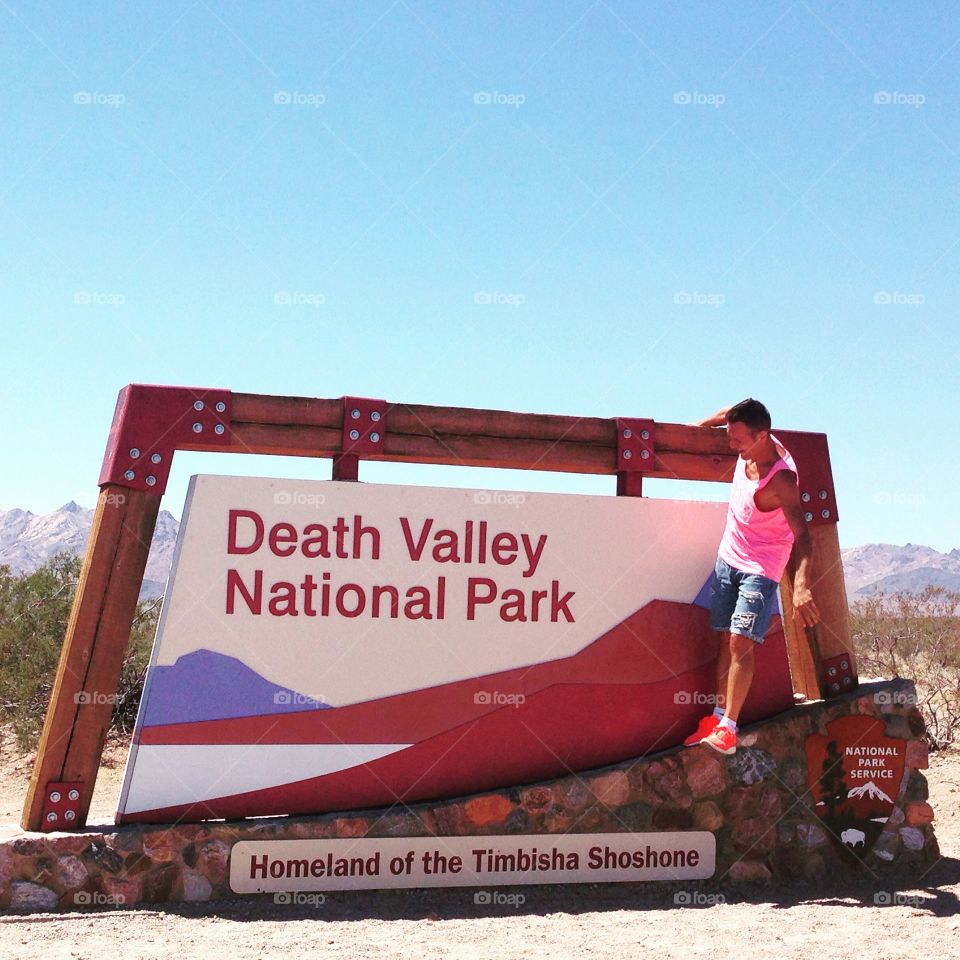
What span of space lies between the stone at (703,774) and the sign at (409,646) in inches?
8.3

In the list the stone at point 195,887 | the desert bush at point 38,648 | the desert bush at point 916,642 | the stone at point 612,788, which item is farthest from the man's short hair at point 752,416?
the desert bush at point 916,642

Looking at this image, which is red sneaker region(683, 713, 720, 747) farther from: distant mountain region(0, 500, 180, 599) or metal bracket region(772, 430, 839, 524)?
distant mountain region(0, 500, 180, 599)

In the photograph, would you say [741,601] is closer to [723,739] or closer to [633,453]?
[723,739]

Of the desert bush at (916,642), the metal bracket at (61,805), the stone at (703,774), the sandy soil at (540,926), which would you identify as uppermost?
the desert bush at (916,642)

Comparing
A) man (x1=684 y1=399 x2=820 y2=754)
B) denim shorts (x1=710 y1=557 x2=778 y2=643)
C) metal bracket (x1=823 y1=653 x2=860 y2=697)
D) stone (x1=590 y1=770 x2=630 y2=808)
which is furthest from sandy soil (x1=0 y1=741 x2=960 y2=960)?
denim shorts (x1=710 y1=557 x2=778 y2=643)

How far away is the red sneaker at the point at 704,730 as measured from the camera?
571cm

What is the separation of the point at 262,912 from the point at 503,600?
1940 mm

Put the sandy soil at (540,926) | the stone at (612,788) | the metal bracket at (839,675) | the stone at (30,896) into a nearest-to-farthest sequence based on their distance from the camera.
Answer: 1. the sandy soil at (540,926)
2. the stone at (30,896)
3. the stone at (612,788)
4. the metal bracket at (839,675)

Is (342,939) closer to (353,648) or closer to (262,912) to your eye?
(262,912)

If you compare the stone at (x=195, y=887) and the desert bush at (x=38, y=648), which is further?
the desert bush at (x=38, y=648)

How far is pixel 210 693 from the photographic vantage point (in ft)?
16.9

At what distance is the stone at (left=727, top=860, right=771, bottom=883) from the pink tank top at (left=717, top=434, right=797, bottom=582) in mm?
1563

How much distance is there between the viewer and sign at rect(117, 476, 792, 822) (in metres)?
5.18

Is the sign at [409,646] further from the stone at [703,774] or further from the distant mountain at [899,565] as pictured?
the distant mountain at [899,565]
